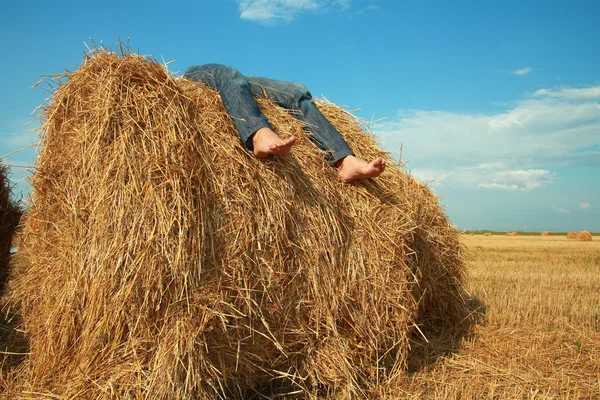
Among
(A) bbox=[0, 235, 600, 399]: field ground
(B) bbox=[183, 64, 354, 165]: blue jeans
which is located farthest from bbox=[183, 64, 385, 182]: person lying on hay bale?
(A) bbox=[0, 235, 600, 399]: field ground

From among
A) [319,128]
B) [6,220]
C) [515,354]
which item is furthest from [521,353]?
[6,220]

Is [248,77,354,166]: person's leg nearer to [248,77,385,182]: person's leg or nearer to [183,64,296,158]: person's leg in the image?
[248,77,385,182]: person's leg

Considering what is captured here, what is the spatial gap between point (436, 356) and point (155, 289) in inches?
92.7

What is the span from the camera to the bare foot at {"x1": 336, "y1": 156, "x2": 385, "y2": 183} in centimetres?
313

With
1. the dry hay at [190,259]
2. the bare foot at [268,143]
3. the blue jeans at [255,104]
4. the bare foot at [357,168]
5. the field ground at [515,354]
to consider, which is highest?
the blue jeans at [255,104]

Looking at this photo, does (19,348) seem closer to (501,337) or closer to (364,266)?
(364,266)

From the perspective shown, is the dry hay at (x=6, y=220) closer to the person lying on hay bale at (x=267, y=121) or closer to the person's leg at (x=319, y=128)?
the person lying on hay bale at (x=267, y=121)

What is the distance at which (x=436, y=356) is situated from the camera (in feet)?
12.0

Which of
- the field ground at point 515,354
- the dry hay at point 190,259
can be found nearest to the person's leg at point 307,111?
the dry hay at point 190,259

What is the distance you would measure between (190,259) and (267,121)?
43.6 inches

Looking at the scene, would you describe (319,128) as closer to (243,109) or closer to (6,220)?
(243,109)

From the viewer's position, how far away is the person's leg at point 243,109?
2.81 metres

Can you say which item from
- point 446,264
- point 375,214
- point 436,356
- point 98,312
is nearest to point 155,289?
point 98,312

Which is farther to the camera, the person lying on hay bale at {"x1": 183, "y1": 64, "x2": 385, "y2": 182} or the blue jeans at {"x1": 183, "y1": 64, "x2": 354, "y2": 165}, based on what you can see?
the blue jeans at {"x1": 183, "y1": 64, "x2": 354, "y2": 165}
